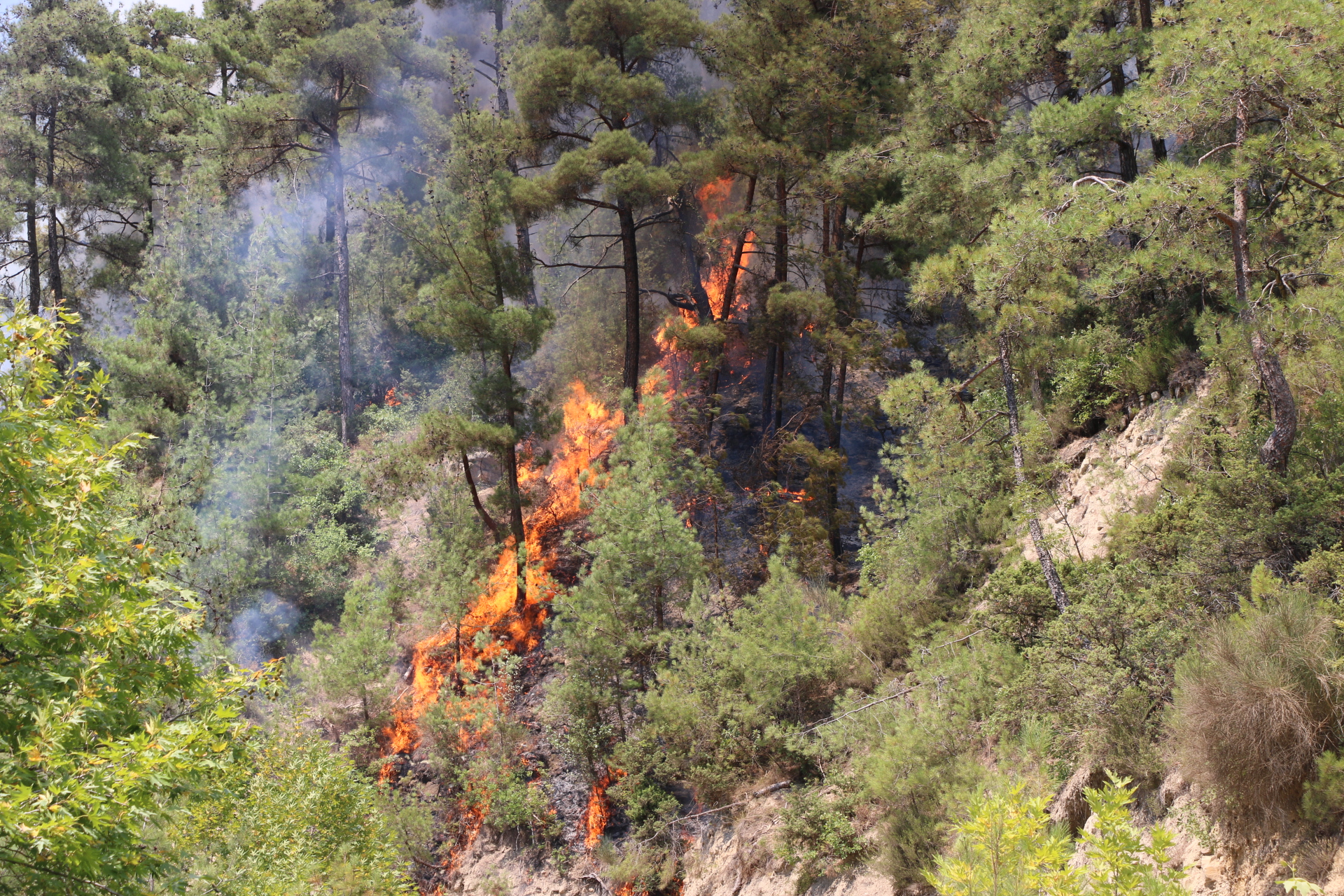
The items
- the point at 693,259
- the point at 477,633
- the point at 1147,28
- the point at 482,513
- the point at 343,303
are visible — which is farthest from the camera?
the point at 343,303

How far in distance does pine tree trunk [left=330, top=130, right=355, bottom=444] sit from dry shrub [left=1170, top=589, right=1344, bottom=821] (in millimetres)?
23592

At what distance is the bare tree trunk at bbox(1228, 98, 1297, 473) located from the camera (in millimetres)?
6867

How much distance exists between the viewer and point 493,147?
19.7 metres

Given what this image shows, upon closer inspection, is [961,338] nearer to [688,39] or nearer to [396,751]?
[688,39]

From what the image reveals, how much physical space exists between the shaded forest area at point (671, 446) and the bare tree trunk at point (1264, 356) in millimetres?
47

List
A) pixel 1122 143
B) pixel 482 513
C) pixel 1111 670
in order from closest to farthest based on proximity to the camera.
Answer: pixel 1111 670 < pixel 1122 143 < pixel 482 513

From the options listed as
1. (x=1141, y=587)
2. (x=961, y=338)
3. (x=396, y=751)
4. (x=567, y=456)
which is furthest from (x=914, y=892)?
(x=567, y=456)

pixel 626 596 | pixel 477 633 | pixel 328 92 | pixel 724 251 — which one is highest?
pixel 328 92

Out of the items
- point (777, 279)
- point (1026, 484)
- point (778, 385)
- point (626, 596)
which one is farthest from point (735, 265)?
point (1026, 484)

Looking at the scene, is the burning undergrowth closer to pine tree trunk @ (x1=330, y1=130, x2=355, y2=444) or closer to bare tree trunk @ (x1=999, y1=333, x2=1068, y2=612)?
pine tree trunk @ (x1=330, y1=130, x2=355, y2=444)

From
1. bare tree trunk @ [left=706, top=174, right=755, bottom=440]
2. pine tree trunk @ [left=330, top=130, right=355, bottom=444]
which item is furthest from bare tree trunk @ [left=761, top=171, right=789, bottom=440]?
pine tree trunk @ [left=330, top=130, right=355, bottom=444]

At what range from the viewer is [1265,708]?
17.9 feet

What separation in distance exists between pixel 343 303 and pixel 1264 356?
24.9m

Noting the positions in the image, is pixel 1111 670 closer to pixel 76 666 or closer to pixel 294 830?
pixel 76 666
